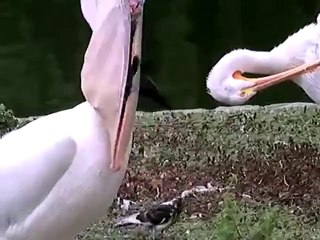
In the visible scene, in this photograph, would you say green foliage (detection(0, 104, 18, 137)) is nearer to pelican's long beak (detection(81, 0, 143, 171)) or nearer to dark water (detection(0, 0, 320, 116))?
pelican's long beak (detection(81, 0, 143, 171))

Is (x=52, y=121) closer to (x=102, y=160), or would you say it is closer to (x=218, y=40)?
(x=102, y=160)

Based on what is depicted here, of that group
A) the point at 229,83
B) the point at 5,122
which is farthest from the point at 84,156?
the point at 229,83

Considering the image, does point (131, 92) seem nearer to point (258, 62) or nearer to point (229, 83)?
point (229, 83)

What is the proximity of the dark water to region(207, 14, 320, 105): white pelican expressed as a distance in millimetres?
3006

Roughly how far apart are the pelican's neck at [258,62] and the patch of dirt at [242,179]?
68 cm

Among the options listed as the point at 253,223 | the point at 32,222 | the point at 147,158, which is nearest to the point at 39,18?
the point at 147,158

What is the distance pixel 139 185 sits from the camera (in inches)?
238

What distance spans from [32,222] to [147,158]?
2.46 metres

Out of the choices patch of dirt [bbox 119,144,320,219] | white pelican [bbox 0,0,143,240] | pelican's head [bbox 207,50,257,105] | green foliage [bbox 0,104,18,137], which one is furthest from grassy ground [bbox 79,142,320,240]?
white pelican [bbox 0,0,143,240]

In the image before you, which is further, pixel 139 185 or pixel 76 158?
pixel 139 185

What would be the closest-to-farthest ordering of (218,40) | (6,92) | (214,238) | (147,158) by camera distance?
1. (214,238)
2. (147,158)
3. (6,92)
4. (218,40)

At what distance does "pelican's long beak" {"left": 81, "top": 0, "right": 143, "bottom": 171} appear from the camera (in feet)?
12.7

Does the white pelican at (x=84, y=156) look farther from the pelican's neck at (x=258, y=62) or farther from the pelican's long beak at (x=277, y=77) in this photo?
the pelican's neck at (x=258, y=62)

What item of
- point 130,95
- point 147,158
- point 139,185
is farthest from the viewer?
point 147,158
